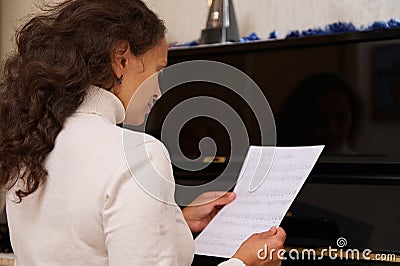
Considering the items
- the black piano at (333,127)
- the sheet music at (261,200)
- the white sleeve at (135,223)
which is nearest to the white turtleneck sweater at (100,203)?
the white sleeve at (135,223)

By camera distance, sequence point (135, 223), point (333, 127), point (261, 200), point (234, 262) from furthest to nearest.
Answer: point (333, 127) → point (261, 200) → point (234, 262) → point (135, 223)

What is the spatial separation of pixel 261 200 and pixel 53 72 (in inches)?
24.1

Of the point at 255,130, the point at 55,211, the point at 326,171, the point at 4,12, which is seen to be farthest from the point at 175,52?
the point at 4,12

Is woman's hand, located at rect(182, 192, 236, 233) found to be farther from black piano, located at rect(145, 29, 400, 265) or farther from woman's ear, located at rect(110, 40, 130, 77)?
woman's ear, located at rect(110, 40, 130, 77)

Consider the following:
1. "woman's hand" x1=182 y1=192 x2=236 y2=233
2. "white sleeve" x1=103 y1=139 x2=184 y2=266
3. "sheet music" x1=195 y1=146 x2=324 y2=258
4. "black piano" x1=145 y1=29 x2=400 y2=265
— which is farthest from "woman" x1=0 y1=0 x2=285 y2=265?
"black piano" x1=145 y1=29 x2=400 y2=265

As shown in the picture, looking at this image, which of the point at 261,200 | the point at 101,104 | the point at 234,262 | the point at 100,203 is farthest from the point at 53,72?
the point at 261,200

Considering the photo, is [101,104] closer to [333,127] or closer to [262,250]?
[262,250]

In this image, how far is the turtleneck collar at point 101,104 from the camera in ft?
3.42

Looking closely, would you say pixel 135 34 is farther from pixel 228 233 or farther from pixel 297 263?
pixel 297 263

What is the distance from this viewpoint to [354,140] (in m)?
1.80

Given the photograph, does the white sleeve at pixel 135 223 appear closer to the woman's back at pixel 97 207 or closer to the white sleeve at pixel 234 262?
the woman's back at pixel 97 207

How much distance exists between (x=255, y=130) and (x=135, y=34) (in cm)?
102

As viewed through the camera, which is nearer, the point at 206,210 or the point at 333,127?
the point at 206,210

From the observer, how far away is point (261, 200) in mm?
1443
